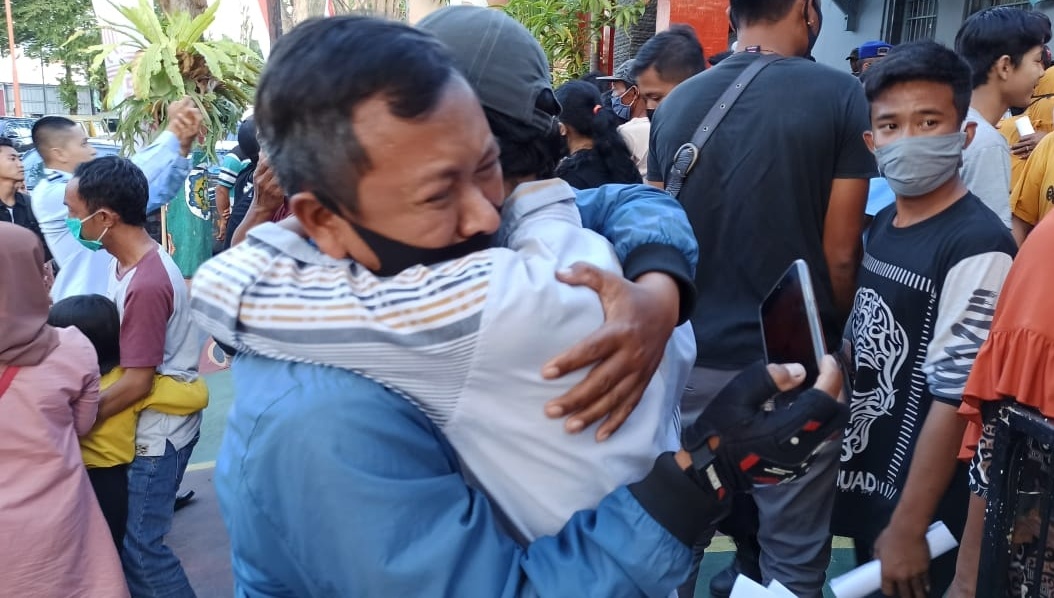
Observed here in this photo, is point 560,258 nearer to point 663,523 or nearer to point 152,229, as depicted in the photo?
point 663,523

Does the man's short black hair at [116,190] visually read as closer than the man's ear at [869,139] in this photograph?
No

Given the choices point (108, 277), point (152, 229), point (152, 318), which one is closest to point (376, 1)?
point (152, 229)

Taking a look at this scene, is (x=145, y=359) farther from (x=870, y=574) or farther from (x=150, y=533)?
(x=870, y=574)

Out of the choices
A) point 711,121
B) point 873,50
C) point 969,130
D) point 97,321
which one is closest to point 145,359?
point 97,321

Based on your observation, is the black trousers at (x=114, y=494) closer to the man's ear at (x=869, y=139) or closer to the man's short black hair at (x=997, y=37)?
the man's ear at (x=869, y=139)

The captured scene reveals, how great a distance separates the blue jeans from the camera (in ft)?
10.2

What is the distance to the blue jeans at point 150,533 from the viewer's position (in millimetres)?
3105

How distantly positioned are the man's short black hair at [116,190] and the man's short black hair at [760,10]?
246 centimetres

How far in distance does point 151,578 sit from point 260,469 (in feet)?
8.65

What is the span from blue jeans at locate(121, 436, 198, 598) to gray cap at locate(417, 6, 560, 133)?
2602mm

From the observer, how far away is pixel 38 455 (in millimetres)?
2559

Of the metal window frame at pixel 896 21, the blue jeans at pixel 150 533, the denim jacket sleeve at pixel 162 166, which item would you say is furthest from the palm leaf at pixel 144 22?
the metal window frame at pixel 896 21

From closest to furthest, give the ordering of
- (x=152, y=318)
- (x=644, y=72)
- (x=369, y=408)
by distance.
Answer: (x=369, y=408)
(x=152, y=318)
(x=644, y=72)

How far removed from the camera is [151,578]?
10.3 feet
